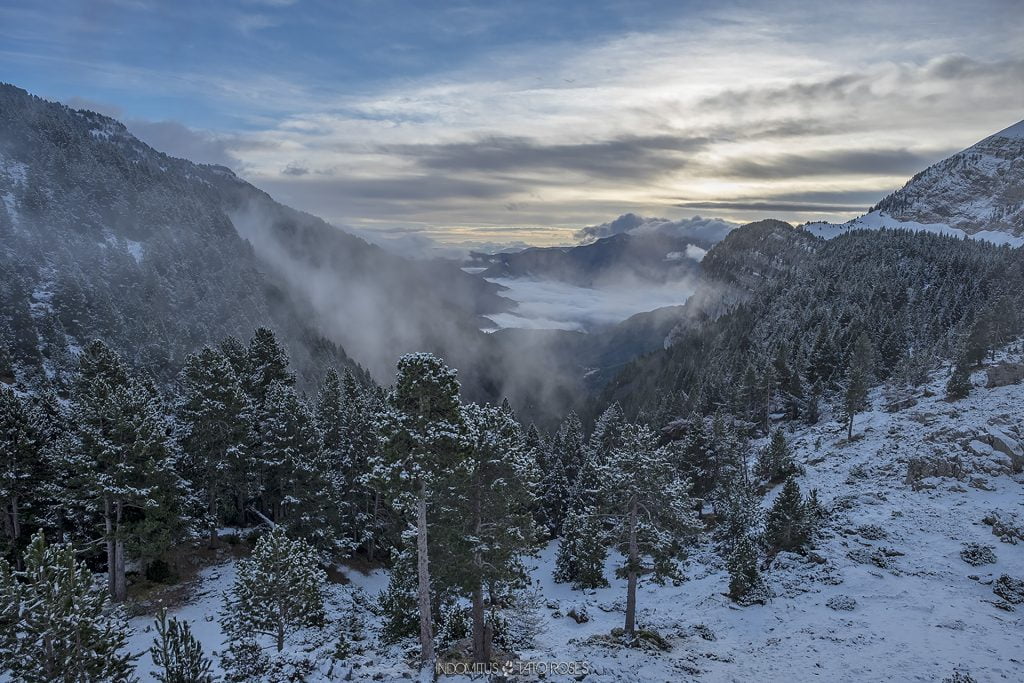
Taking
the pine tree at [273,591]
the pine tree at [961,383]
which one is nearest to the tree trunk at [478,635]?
the pine tree at [273,591]

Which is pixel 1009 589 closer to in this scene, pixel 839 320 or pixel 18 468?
pixel 18 468

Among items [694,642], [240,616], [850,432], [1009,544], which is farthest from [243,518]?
[850,432]

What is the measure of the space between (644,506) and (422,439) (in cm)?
1369

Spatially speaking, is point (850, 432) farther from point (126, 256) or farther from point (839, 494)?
point (126, 256)

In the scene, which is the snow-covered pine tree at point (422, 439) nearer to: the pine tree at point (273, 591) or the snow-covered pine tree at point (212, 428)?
the pine tree at point (273, 591)

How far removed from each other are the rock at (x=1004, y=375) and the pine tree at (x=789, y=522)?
37.9 meters

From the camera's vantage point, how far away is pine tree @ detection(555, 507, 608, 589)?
135 feet

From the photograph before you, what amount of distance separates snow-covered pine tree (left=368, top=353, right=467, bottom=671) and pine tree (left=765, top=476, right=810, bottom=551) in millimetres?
27676

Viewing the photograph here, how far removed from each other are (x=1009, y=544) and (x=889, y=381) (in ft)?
161

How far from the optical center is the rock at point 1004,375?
5619 centimetres

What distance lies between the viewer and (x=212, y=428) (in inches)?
1374

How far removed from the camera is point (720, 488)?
5322 cm

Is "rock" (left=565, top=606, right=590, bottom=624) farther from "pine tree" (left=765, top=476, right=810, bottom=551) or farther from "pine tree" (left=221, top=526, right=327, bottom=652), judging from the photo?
"pine tree" (left=221, top=526, right=327, bottom=652)

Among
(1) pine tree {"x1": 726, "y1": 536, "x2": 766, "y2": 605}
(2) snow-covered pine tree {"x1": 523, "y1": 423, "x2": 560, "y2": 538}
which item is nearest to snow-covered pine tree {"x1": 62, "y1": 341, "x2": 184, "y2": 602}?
(2) snow-covered pine tree {"x1": 523, "y1": 423, "x2": 560, "y2": 538}
